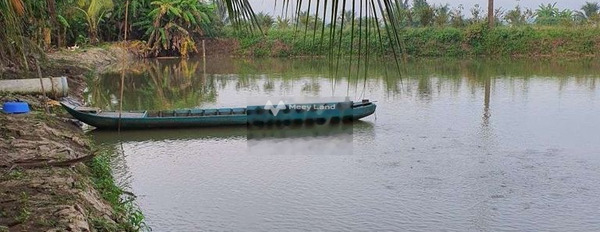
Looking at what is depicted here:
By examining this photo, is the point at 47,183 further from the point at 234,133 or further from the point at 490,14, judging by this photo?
the point at 490,14

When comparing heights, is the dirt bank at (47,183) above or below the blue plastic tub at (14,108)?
below

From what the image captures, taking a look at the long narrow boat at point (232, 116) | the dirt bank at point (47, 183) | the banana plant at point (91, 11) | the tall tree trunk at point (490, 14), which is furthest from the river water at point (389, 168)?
the tall tree trunk at point (490, 14)

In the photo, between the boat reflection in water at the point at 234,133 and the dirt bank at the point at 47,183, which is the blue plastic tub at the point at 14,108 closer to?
the dirt bank at the point at 47,183

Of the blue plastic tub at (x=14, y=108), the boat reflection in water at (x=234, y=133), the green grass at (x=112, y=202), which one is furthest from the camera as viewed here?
the boat reflection in water at (x=234, y=133)

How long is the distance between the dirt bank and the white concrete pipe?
8.11 feet

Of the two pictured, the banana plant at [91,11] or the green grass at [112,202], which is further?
the banana plant at [91,11]

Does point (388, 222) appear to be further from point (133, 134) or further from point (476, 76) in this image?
point (476, 76)

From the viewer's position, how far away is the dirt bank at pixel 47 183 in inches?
113

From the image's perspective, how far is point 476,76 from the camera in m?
13.7

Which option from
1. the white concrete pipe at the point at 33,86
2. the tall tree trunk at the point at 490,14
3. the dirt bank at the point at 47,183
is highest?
the tall tree trunk at the point at 490,14

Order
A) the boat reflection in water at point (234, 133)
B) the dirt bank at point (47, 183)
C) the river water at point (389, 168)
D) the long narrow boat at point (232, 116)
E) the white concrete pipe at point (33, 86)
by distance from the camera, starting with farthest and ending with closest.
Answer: the white concrete pipe at point (33, 86) < the long narrow boat at point (232, 116) < the boat reflection in water at point (234, 133) < the river water at point (389, 168) < the dirt bank at point (47, 183)

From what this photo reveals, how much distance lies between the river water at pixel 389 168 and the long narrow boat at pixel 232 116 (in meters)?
0.12

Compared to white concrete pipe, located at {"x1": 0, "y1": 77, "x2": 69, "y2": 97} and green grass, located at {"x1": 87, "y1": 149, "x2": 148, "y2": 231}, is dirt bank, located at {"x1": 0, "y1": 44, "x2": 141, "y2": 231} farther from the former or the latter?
white concrete pipe, located at {"x1": 0, "y1": 77, "x2": 69, "y2": 97}

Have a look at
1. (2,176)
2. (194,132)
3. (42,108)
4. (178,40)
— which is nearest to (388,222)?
(2,176)
